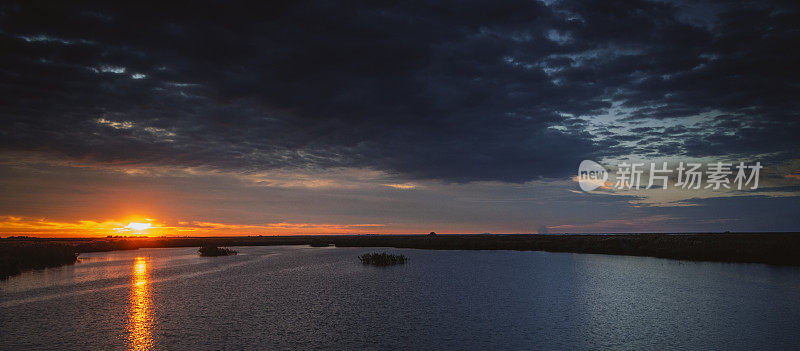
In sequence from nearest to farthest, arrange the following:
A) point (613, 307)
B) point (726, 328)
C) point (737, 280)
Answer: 1. point (726, 328)
2. point (613, 307)
3. point (737, 280)

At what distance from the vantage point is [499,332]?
1906 centimetres

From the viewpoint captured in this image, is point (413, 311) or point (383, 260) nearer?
point (413, 311)

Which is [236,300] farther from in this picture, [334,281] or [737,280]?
[737,280]

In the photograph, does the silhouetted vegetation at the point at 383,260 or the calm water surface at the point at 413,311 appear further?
the silhouetted vegetation at the point at 383,260

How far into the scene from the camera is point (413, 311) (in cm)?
2389

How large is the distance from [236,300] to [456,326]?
14576 mm

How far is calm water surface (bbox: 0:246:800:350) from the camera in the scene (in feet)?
58.1

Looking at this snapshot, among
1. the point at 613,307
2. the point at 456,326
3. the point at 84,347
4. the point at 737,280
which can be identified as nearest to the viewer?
the point at 84,347

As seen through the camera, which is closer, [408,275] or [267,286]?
[267,286]

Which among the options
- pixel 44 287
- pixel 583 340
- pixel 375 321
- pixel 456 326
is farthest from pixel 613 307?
pixel 44 287

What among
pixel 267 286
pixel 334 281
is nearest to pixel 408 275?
pixel 334 281

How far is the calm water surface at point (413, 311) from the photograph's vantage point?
58.1ft

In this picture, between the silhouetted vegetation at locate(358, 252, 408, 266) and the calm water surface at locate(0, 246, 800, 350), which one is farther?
the silhouetted vegetation at locate(358, 252, 408, 266)

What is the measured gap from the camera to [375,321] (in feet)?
70.3
